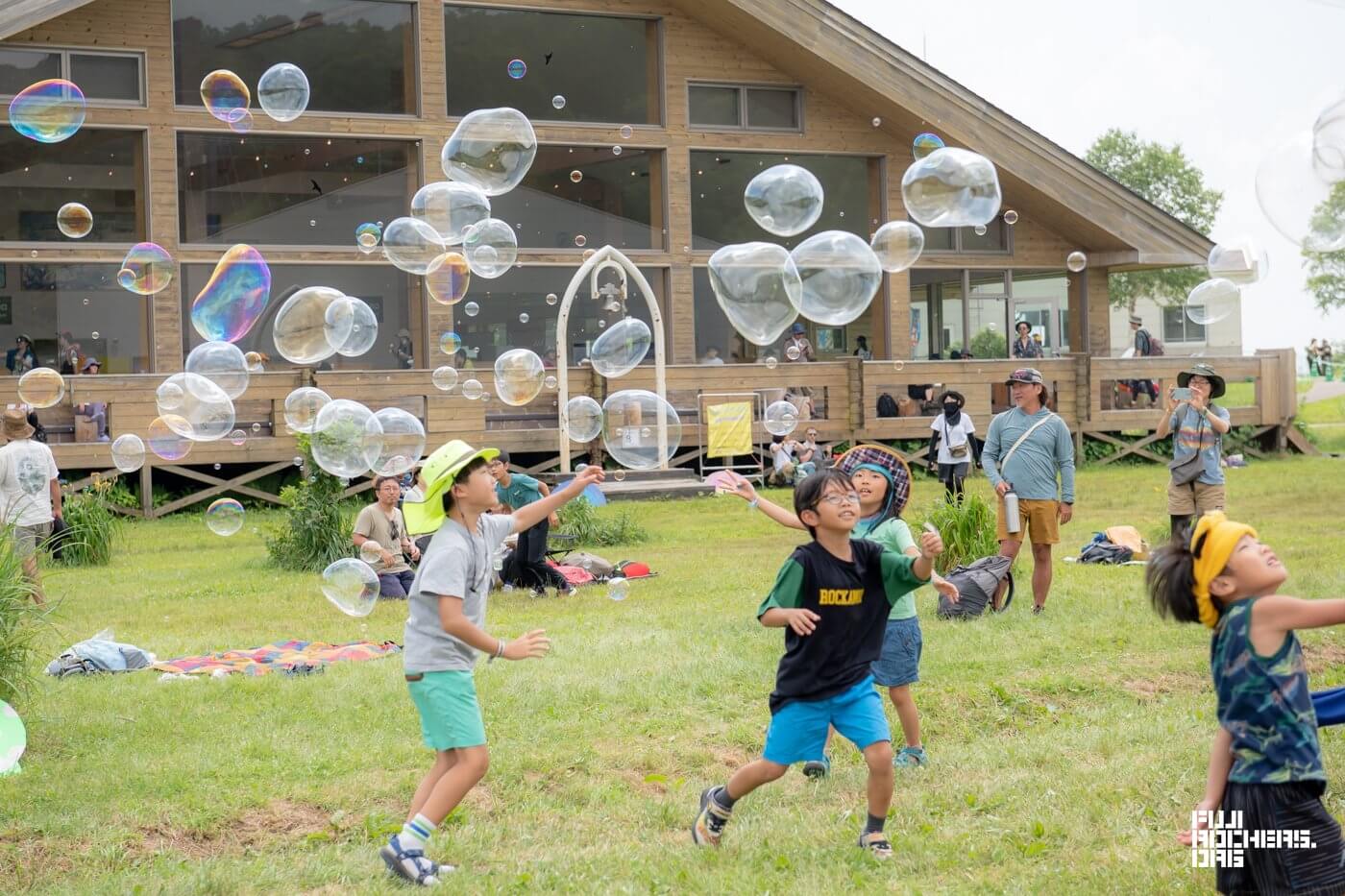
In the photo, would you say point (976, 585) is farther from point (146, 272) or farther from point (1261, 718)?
point (146, 272)

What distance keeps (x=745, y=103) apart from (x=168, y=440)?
12.4 meters

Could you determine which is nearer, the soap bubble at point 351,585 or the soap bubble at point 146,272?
the soap bubble at point 351,585

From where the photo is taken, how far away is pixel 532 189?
24219 mm

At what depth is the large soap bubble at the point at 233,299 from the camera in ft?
38.5

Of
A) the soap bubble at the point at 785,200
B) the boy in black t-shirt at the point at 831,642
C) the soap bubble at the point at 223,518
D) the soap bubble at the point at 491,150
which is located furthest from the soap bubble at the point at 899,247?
the boy in black t-shirt at the point at 831,642

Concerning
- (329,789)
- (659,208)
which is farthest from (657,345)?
(329,789)

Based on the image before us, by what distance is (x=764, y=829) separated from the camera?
592cm

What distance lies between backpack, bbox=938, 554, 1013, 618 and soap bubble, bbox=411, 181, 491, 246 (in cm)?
511

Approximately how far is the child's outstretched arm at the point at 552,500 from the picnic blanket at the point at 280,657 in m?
3.90

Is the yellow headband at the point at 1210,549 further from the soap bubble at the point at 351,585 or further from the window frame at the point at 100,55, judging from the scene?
the window frame at the point at 100,55

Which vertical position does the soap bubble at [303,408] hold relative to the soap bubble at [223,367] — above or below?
below

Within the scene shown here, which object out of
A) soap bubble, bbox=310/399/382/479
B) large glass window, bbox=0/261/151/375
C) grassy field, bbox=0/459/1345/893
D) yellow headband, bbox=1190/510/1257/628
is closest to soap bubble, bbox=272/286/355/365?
soap bubble, bbox=310/399/382/479

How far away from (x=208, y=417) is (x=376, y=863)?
850cm

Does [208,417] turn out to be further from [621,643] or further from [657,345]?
[657,345]
